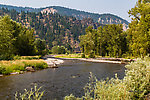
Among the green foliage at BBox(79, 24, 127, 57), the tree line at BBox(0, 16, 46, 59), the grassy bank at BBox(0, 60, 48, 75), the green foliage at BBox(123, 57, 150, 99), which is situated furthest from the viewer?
the green foliage at BBox(79, 24, 127, 57)

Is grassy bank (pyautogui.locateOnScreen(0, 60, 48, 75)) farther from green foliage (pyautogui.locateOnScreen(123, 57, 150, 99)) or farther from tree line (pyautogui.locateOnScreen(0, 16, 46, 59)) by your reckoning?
green foliage (pyautogui.locateOnScreen(123, 57, 150, 99))

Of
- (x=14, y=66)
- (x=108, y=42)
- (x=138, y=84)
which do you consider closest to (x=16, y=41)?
(x=14, y=66)

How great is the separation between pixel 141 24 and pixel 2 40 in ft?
124

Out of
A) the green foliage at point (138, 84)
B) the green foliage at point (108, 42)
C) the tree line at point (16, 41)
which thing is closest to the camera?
the green foliage at point (138, 84)

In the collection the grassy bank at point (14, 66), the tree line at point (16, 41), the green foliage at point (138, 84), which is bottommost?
the grassy bank at point (14, 66)

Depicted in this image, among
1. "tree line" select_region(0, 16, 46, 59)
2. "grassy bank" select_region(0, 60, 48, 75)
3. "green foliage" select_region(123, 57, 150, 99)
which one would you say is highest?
"tree line" select_region(0, 16, 46, 59)

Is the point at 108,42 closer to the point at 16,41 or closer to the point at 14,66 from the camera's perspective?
the point at 16,41

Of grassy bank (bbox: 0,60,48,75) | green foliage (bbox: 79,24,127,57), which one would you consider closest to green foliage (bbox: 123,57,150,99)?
grassy bank (bbox: 0,60,48,75)

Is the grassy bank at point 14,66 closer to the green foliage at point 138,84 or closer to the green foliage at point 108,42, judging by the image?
the green foliage at point 138,84

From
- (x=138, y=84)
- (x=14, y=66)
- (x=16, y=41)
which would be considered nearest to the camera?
(x=138, y=84)

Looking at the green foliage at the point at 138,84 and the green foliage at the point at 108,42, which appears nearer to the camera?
the green foliage at the point at 138,84

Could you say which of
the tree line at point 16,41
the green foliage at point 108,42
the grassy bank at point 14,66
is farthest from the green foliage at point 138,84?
the green foliage at point 108,42

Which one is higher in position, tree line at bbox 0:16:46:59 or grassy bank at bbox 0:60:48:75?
tree line at bbox 0:16:46:59

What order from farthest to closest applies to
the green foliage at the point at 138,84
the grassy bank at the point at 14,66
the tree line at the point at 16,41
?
the tree line at the point at 16,41 < the grassy bank at the point at 14,66 < the green foliage at the point at 138,84
